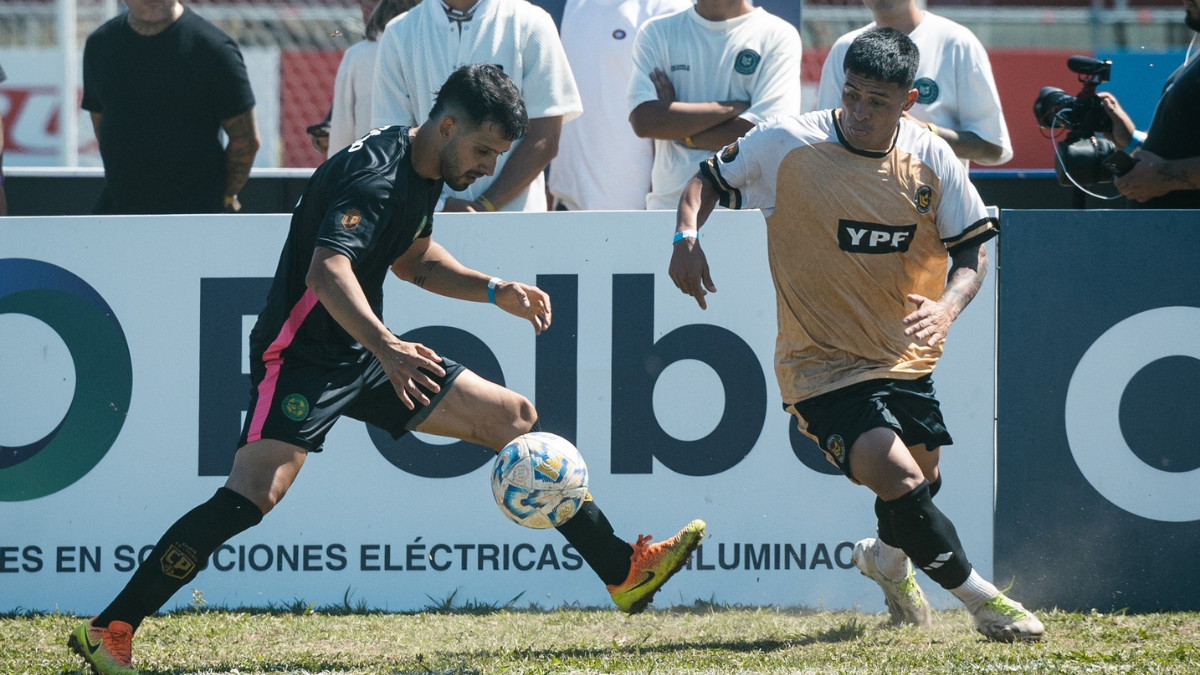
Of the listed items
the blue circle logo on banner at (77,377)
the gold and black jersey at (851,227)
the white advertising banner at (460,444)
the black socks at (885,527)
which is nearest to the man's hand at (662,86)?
the white advertising banner at (460,444)

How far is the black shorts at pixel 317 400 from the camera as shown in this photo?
4.61 m

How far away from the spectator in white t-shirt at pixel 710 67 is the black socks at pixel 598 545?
2217 millimetres

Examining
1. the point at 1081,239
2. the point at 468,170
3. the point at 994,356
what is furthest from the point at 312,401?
the point at 1081,239

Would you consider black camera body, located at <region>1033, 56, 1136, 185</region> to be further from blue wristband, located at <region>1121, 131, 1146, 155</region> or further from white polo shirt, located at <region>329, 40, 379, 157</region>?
white polo shirt, located at <region>329, 40, 379, 157</region>

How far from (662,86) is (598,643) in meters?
2.78

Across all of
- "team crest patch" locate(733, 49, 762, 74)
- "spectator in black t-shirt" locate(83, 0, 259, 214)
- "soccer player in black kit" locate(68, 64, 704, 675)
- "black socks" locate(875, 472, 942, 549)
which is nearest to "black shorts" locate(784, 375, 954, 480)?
"black socks" locate(875, 472, 942, 549)

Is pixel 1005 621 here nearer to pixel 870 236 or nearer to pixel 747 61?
pixel 870 236

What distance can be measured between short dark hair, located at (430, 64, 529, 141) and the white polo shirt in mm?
2562

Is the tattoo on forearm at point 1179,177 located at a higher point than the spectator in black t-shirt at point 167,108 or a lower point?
higher

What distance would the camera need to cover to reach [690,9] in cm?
668

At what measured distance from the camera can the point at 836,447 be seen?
15.9ft

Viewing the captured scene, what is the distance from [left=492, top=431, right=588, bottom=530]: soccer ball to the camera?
4.71m

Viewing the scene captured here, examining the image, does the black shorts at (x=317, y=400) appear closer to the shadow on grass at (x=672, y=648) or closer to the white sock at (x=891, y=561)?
the shadow on grass at (x=672, y=648)

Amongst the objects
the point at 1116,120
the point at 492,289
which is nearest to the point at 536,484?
the point at 492,289
